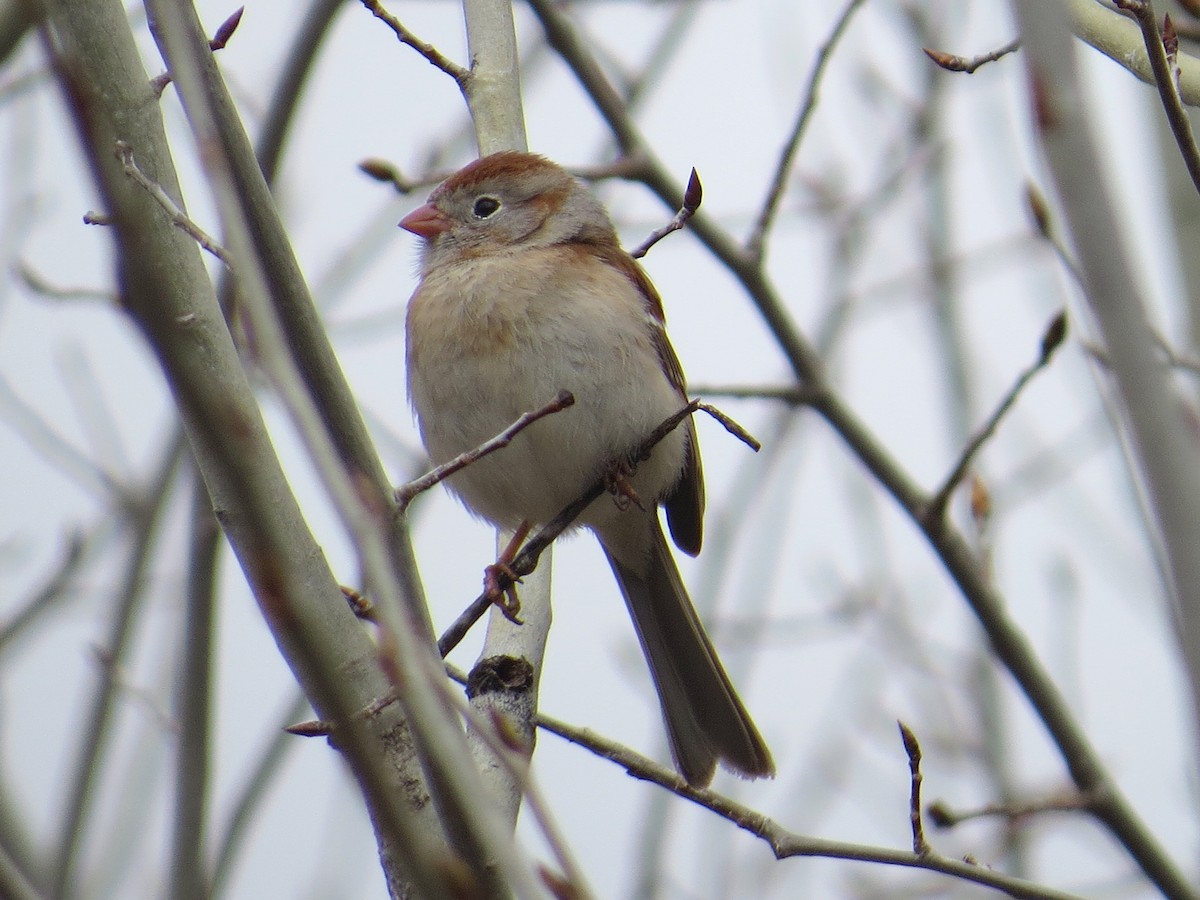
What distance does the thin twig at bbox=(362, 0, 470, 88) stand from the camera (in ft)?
11.7

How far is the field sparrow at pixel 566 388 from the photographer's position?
3719mm

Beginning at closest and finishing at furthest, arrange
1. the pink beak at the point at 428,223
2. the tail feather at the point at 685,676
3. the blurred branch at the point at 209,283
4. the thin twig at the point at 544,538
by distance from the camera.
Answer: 1. the blurred branch at the point at 209,283
2. the thin twig at the point at 544,538
3. the tail feather at the point at 685,676
4. the pink beak at the point at 428,223

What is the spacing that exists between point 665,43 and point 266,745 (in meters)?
3.32

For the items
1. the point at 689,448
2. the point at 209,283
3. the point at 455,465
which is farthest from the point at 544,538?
the point at 689,448

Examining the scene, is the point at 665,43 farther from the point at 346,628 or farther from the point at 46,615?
the point at 346,628

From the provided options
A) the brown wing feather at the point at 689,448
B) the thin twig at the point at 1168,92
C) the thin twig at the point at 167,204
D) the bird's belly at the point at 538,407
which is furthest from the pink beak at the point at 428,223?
the thin twig at the point at 1168,92

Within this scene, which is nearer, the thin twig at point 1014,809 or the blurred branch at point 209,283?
the blurred branch at point 209,283

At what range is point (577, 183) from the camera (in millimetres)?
4840

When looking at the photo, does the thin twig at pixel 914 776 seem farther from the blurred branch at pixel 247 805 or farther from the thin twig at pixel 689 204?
the blurred branch at pixel 247 805

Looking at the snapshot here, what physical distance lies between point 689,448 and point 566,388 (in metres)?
0.63

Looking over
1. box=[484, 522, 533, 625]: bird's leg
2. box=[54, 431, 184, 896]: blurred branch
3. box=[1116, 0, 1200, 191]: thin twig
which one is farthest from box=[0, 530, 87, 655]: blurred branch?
box=[1116, 0, 1200, 191]: thin twig

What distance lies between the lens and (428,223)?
181 inches

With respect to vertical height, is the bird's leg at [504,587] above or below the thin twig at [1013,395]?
below

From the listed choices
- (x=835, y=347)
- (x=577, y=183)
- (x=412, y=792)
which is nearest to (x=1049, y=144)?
(x=412, y=792)
